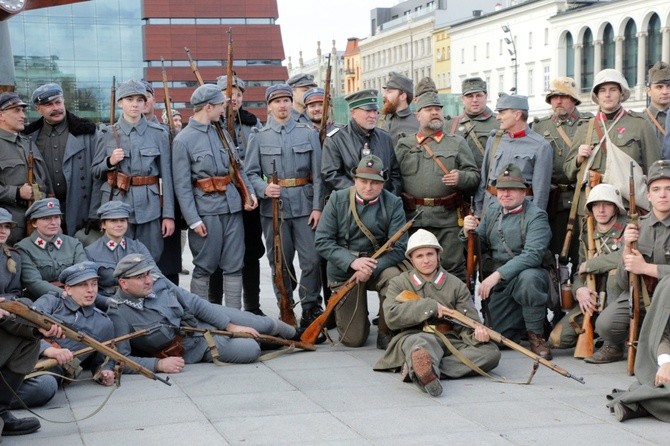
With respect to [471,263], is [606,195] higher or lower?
higher

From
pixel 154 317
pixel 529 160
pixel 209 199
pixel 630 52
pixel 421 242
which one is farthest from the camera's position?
pixel 630 52

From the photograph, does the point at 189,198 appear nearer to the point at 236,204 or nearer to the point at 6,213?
the point at 236,204

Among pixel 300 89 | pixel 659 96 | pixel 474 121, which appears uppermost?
pixel 300 89

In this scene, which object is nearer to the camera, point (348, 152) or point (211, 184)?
point (211, 184)

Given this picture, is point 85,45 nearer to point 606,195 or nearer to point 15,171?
point 15,171

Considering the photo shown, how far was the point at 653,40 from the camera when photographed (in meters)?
66.9

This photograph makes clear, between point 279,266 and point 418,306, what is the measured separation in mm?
2154

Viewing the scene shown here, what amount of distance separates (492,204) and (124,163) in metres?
3.08

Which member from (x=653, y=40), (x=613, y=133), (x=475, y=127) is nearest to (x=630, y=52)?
(x=653, y=40)

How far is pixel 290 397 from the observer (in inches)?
274

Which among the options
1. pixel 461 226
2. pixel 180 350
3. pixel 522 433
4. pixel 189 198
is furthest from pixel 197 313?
pixel 522 433

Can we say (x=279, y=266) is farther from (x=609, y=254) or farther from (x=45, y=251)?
(x=609, y=254)

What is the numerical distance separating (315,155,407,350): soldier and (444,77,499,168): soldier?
4.82 feet

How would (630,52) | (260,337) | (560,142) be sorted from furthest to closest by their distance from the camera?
(630,52) < (560,142) < (260,337)
